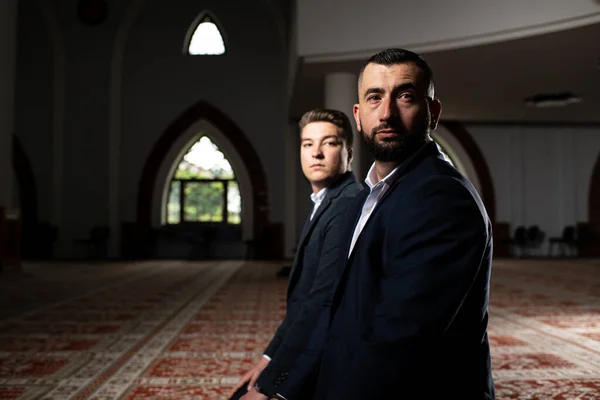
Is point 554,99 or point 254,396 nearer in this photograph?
point 254,396

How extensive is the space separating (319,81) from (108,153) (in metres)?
7.12

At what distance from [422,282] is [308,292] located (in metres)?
0.76

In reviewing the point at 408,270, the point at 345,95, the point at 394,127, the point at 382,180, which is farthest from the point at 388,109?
the point at 345,95

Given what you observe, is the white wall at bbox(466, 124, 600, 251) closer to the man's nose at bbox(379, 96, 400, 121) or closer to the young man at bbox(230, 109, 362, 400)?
the young man at bbox(230, 109, 362, 400)

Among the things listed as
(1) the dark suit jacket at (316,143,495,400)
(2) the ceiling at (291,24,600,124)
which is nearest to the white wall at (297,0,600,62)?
(2) the ceiling at (291,24,600,124)

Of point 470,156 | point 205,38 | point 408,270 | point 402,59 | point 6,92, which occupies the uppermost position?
point 205,38

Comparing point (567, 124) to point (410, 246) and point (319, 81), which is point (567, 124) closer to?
point (319, 81)

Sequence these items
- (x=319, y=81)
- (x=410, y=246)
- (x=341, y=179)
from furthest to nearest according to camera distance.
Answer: (x=319, y=81)
(x=341, y=179)
(x=410, y=246)

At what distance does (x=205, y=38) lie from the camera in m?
15.6

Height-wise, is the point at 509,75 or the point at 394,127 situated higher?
the point at 509,75

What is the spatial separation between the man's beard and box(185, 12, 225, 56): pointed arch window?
14.9 metres

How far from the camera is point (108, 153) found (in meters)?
15.0

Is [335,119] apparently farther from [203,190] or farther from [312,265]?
[203,190]

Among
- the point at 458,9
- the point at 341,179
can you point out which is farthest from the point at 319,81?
the point at 341,179
